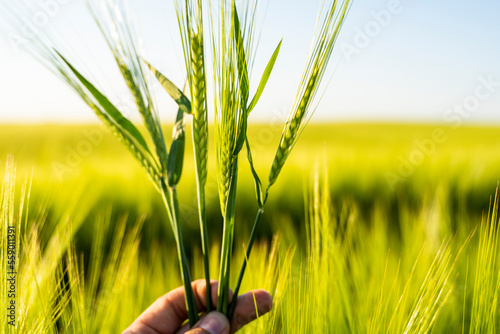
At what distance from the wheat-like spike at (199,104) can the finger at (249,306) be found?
20cm

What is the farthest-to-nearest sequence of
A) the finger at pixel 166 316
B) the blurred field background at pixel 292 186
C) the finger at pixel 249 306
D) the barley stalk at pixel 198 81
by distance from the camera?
the blurred field background at pixel 292 186, the finger at pixel 166 316, the finger at pixel 249 306, the barley stalk at pixel 198 81

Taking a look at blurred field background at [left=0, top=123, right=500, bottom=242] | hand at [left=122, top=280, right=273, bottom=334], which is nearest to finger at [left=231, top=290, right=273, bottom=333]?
hand at [left=122, top=280, right=273, bottom=334]

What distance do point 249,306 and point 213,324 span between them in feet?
0.33

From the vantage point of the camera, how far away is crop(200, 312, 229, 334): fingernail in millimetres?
479

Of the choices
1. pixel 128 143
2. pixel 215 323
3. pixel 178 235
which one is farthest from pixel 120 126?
pixel 215 323

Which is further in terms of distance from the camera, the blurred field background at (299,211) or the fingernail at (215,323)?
the blurred field background at (299,211)

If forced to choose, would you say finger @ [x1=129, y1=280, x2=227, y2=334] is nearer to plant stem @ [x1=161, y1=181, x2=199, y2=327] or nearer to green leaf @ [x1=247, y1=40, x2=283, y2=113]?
plant stem @ [x1=161, y1=181, x2=199, y2=327]

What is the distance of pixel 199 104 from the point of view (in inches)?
16.2

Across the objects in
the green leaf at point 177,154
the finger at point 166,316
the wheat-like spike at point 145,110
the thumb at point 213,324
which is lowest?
the finger at point 166,316

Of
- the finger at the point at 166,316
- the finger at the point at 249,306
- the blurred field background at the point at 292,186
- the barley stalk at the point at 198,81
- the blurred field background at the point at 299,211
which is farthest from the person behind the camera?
the blurred field background at the point at 292,186

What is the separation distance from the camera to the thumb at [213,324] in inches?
18.9

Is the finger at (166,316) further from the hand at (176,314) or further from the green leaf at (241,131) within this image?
the green leaf at (241,131)

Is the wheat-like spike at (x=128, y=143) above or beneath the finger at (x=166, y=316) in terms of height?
above

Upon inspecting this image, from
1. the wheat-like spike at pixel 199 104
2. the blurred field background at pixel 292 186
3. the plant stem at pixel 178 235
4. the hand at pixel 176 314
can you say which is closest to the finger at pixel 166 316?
the hand at pixel 176 314
